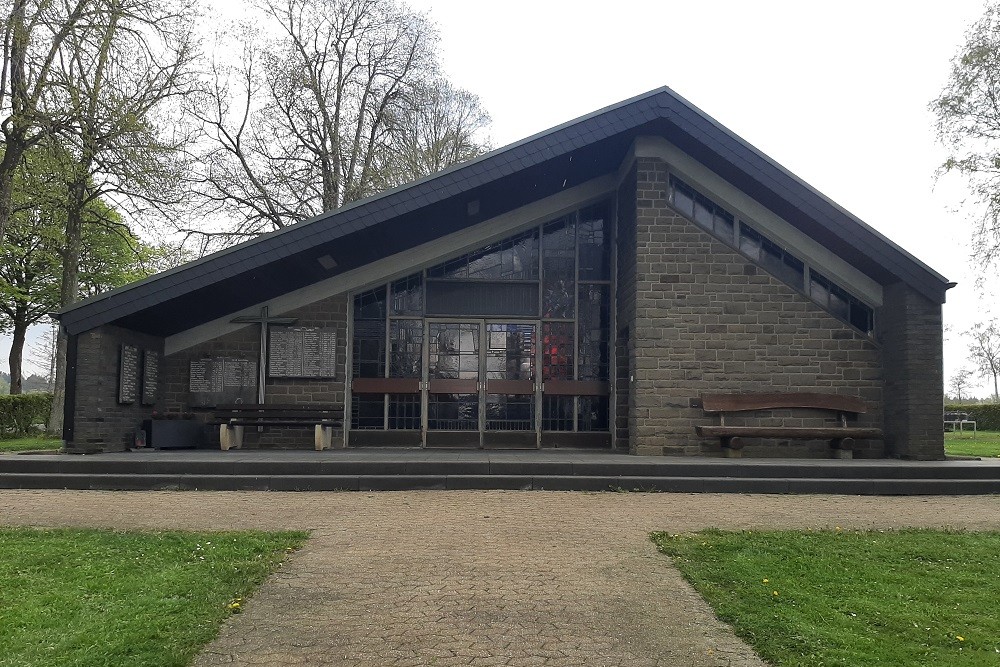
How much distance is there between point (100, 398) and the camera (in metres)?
11.4

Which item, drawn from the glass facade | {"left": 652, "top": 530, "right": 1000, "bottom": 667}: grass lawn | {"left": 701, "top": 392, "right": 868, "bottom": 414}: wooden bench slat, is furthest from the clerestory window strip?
{"left": 652, "top": 530, "right": 1000, "bottom": 667}: grass lawn

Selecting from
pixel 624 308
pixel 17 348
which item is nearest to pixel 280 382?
pixel 624 308

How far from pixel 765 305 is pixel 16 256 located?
2502 centimetres

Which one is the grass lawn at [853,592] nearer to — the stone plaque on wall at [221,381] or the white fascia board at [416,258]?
the white fascia board at [416,258]

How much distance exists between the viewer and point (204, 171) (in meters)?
22.5

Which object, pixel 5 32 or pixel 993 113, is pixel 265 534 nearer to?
pixel 5 32

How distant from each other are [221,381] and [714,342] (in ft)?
26.4

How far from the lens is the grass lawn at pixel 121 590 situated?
412cm

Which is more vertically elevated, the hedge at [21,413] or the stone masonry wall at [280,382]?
the stone masonry wall at [280,382]

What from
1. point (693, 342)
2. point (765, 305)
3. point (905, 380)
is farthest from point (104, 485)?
point (905, 380)

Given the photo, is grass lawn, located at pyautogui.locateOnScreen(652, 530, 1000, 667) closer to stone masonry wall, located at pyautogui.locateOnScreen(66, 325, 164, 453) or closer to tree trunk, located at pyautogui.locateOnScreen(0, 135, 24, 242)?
stone masonry wall, located at pyautogui.locateOnScreen(66, 325, 164, 453)

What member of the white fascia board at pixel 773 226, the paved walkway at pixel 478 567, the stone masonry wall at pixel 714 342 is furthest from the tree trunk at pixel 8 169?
the white fascia board at pixel 773 226

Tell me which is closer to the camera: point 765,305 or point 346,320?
point 765,305

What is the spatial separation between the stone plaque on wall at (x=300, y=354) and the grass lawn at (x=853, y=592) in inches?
306
